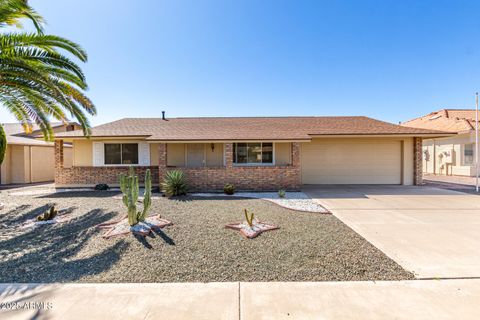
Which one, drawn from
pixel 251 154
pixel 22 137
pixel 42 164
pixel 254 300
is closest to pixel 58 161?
pixel 42 164

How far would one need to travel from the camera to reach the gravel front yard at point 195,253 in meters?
3.53

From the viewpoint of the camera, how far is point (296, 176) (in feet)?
35.7

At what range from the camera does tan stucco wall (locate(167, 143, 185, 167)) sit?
12.9 meters

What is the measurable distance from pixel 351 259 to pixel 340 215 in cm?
302

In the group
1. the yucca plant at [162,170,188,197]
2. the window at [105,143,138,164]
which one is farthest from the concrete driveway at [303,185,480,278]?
the window at [105,143,138,164]

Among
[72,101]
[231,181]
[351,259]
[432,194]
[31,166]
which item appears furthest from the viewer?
[31,166]

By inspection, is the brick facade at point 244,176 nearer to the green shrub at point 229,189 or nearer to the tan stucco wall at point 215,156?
the green shrub at point 229,189

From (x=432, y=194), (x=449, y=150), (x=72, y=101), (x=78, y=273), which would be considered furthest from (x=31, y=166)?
(x=449, y=150)

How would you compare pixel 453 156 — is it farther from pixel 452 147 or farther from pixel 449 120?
pixel 449 120

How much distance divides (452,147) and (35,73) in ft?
88.2

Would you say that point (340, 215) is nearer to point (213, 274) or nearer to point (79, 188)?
point (213, 274)

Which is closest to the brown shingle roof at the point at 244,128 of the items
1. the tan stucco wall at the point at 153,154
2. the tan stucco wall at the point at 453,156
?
the tan stucco wall at the point at 153,154

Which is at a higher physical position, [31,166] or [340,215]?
[31,166]

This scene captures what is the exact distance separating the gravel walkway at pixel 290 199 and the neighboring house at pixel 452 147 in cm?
1318
